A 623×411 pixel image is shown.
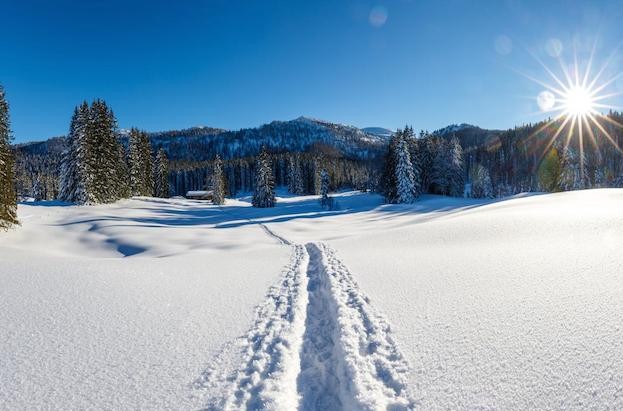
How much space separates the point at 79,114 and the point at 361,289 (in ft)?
142

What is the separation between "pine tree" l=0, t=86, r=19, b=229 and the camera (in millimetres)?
19656

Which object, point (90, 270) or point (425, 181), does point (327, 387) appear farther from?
point (425, 181)

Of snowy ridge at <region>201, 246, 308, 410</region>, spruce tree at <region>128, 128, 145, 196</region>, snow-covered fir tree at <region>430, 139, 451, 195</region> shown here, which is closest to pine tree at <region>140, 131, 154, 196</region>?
spruce tree at <region>128, 128, 145, 196</region>

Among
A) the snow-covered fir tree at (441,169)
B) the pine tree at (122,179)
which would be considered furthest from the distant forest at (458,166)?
the pine tree at (122,179)

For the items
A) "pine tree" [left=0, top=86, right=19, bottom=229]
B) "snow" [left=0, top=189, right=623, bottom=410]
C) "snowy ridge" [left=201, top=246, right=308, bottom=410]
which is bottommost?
"snowy ridge" [left=201, top=246, right=308, bottom=410]

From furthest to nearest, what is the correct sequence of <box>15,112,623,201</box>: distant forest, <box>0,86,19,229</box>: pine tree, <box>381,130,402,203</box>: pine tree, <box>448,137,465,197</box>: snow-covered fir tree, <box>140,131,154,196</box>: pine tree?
1. <box>140,131,154,196</box>: pine tree
2. <box>15,112,623,201</box>: distant forest
3. <box>448,137,465,197</box>: snow-covered fir tree
4. <box>381,130,402,203</box>: pine tree
5. <box>0,86,19,229</box>: pine tree

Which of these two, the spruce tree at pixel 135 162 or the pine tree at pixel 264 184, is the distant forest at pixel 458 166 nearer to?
the pine tree at pixel 264 184

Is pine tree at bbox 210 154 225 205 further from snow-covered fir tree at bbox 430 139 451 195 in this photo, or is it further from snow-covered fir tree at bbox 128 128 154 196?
snow-covered fir tree at bbox 430 139 451 195

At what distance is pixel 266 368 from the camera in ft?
14.9

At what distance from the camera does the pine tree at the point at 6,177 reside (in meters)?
19.7

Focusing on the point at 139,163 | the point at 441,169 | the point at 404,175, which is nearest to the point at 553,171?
the point at 441,169

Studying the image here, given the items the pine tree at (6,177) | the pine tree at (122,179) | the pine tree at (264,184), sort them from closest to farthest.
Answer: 1. the pine tree at (6,177)
2. the pine tree at (122,179)
3. the pine tree at (264,184)

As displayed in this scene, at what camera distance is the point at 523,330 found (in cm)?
461

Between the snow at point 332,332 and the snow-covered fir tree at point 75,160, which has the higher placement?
the snow-covered fir tree at point 75,160
